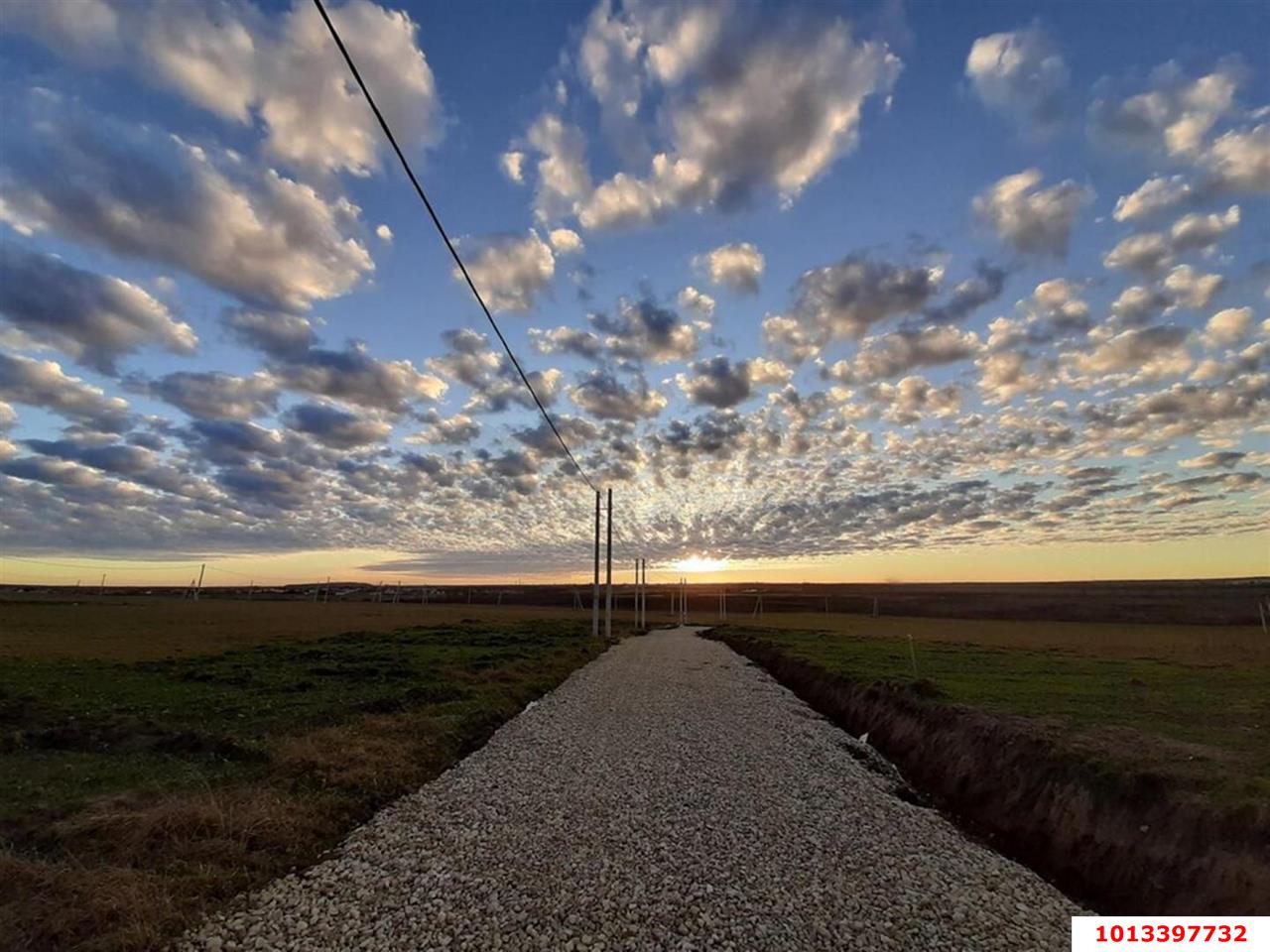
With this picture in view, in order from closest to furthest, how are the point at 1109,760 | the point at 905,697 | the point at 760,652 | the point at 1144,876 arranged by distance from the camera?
the point at 1144,876
the point at 1109,760
the point at 905,697
the point at 760,652

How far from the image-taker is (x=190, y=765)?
12719 millimetres

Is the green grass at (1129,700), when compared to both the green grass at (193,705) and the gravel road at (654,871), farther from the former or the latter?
the green grass at (193,705)

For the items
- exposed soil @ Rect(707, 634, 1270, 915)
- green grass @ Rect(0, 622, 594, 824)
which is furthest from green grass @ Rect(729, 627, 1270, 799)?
green grass @ Rect(0, 622, 594, 824)

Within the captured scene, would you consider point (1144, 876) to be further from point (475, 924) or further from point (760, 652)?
point (760, 652)

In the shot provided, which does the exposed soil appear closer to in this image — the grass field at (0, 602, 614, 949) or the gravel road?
the gravel road

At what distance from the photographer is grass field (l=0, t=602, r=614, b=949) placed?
22.9ft

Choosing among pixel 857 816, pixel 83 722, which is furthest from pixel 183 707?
pixel 857 816

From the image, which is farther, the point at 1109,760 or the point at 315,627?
the point at 315,627

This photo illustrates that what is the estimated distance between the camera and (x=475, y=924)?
6.86 metres

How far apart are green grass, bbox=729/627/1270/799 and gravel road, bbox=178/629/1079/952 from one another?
3572 millimetres

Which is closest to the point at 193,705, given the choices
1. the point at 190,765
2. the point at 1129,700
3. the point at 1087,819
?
the point at 190,765

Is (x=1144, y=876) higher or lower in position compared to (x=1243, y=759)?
lower

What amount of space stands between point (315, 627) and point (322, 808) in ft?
182

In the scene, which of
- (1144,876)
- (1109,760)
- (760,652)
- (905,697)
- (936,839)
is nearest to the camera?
(1144,876)
